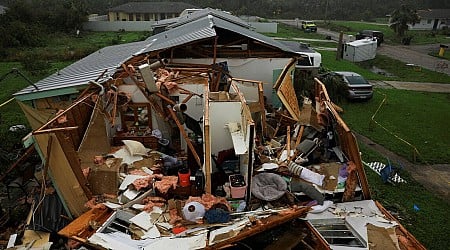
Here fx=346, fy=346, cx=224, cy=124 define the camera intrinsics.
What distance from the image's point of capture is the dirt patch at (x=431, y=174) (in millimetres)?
10578

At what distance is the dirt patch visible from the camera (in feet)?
34.7

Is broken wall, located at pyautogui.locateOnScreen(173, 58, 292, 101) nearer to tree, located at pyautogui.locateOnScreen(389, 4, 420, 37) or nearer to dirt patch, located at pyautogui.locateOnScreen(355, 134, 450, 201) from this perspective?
dirt patch, located at pyautogui.locateOnScreen(355, 134, 450, 201)

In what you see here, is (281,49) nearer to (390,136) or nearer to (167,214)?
(390,136)

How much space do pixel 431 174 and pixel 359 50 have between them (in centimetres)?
2012

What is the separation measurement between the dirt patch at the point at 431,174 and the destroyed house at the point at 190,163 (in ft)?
→ 11.2

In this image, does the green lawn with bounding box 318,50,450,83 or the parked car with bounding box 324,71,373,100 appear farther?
the green lawn with bounding box 318,50,450,83

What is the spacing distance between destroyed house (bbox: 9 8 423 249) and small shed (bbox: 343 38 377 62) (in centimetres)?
1862

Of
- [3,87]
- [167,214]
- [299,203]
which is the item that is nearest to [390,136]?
[299,203]

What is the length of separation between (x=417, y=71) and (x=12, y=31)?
123 feet

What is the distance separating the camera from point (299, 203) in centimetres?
795

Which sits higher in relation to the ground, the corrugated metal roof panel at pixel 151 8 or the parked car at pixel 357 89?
the corrugated metal roof panel at pixel 151 8

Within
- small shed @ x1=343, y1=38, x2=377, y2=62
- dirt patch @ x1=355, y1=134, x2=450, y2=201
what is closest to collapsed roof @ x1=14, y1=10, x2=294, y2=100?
dirt patch @ x1=355, y1=134, x2=450, y2=201

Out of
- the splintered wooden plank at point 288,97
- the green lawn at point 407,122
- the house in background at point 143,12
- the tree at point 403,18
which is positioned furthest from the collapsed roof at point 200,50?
the house in background at point 143,12

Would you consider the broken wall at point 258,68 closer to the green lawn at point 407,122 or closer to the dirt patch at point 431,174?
the green lawn at point 407,122
